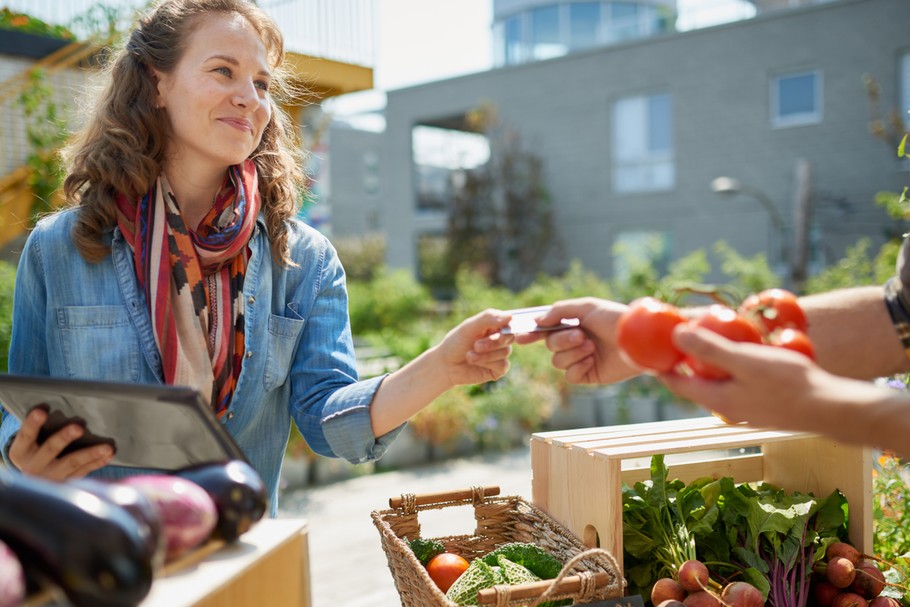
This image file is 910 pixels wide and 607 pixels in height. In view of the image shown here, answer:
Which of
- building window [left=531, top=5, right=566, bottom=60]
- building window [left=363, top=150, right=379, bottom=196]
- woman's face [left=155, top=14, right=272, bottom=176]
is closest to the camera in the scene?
woman's face [left=155, top=14, right=272, bottom=176]

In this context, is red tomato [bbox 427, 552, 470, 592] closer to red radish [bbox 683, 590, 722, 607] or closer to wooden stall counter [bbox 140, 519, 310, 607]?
red radish [bbox 683, 590, 722, 607]

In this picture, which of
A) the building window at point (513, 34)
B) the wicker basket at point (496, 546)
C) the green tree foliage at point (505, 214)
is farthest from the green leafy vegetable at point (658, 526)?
the building window at point (513, 34)

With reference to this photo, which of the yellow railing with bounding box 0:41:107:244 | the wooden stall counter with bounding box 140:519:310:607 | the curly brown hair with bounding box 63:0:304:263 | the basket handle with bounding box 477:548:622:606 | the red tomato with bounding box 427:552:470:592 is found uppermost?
the yellow railing with bounding box 0:41:107:244

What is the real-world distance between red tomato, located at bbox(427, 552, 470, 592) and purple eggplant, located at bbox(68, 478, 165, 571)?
3.29ft

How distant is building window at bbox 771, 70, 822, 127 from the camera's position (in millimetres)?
15336

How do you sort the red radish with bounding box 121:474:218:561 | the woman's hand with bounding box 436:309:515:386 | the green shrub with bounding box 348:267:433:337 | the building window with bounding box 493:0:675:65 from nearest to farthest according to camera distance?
the red radish with bounding box 121:474:218:561 → the woman's hand with bounding box 436:309:515:386 → the green shrub with bounding box 348:267:433:337 → the building window with bounding box 493:0:675:65

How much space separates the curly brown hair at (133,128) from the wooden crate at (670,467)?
85 centimetres

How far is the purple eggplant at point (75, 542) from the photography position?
75cm

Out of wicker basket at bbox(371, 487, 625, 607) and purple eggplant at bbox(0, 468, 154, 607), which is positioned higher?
purple eggplant at bbox(0, 468, 154, 607)

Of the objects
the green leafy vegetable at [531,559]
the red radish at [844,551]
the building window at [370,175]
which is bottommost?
the red radish at [844,551]

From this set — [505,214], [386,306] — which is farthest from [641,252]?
[386,306]

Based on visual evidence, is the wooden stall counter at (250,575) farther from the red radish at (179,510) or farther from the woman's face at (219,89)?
the woman's face at (219,89)

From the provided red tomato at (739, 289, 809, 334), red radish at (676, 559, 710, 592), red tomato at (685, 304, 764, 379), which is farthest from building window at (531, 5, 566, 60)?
red tomato at (685, 304, 764, 379)

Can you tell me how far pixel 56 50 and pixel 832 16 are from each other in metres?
13.6
